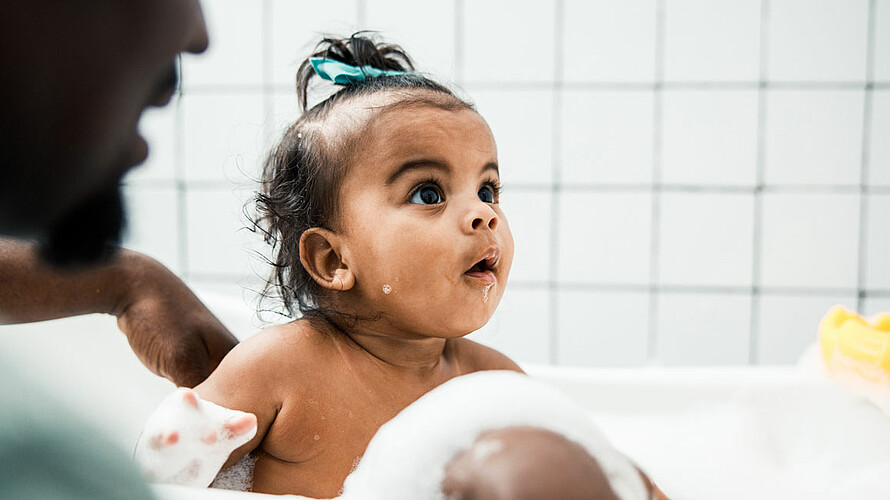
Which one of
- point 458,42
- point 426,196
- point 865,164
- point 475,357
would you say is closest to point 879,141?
point 865,164

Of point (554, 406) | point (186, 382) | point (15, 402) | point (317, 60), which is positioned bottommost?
point (186, 382)

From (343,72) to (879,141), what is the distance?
1.14 meters

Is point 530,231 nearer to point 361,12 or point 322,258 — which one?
point 361,12

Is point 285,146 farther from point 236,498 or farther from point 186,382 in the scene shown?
point 236,498

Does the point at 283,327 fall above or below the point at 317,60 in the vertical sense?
below

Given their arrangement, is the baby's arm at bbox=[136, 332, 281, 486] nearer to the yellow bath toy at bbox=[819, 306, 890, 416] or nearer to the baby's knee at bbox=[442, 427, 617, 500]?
the baby's knee at bbox=[442, 427, 617, 500]

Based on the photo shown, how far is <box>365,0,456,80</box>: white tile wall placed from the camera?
1.53 m

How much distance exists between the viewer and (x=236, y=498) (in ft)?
1.58

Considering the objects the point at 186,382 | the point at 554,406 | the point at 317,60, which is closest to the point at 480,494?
the point at 554,406

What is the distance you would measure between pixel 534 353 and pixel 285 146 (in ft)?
3.00

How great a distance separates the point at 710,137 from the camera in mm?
1496

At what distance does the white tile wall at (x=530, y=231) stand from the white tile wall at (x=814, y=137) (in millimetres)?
455

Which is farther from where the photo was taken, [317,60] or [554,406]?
[317,60]

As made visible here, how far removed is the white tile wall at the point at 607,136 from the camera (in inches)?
59.2
